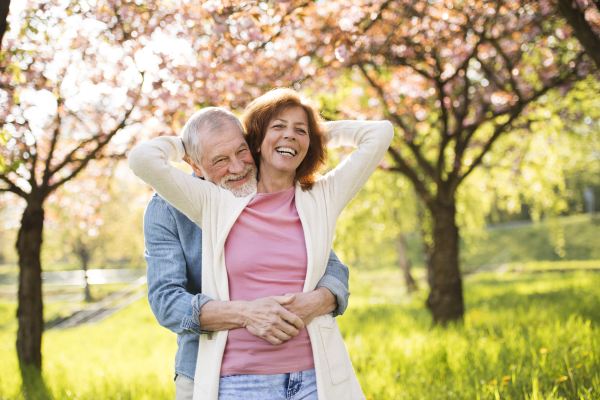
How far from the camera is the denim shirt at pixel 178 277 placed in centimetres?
164

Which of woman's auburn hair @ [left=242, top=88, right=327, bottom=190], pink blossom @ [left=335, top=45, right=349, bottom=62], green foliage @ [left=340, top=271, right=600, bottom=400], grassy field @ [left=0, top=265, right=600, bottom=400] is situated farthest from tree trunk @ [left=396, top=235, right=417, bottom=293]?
woman's auburn hair @ [left=242, top=88, right=327, bottom=190]

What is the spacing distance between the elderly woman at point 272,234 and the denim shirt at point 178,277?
0.08 meters

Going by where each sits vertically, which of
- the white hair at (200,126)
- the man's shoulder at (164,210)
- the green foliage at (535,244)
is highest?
the white hair at (200,126)

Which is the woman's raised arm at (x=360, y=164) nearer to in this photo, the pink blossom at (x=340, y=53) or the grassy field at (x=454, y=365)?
the pink blossom at (x=340, y=53)

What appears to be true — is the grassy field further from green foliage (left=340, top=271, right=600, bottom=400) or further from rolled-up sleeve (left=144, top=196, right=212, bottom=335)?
rolled-up sleeve (left=144, top=196, right=212, bottom=335)

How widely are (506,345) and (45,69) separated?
5681 millimetres

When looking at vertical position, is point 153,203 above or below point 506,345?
above

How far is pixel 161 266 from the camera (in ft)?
5.54

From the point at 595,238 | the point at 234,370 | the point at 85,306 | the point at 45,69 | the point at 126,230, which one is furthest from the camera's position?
the point at 595,238

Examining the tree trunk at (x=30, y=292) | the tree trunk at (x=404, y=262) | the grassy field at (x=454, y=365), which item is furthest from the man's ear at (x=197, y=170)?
the tree trunk at (x=404, y=262)

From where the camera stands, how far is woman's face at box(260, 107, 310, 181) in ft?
6.12

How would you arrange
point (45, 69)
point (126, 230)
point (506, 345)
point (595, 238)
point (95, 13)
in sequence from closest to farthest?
1. point (506, 345)
2. point (95, 13)
3. point (45, 69)
4. point (126, 230)
5. point (595, 238)

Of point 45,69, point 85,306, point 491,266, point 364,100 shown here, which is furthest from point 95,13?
point 491,266

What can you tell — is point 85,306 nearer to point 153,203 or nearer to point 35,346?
point 35,346
